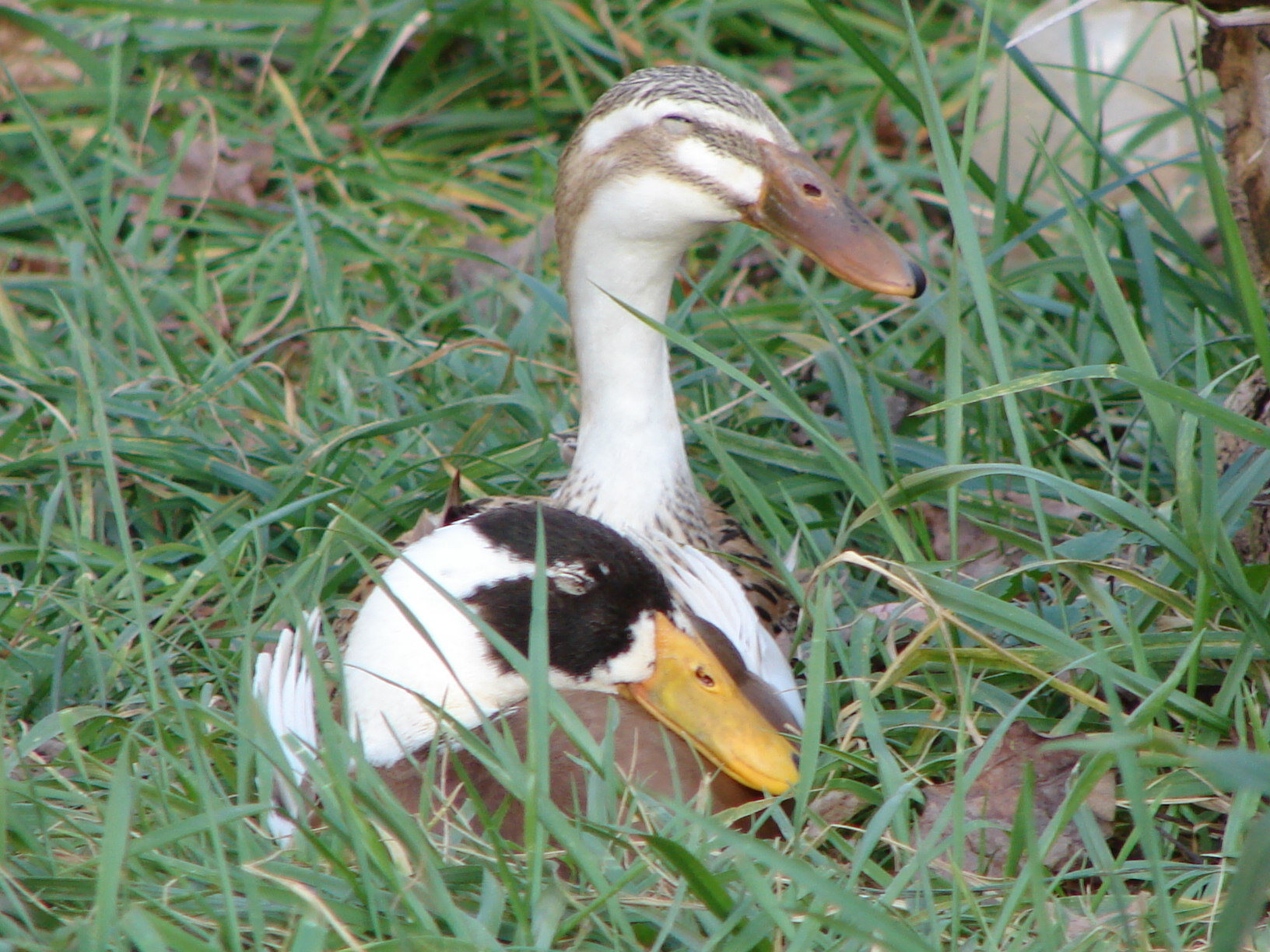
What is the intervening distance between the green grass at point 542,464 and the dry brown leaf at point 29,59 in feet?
0.31

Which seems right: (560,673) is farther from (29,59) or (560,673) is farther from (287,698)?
(29,59)

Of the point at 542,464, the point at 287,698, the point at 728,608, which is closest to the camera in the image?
the point at 287,698

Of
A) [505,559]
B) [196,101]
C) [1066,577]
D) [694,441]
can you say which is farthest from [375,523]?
[196,101]

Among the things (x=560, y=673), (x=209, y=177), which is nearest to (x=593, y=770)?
(x=560, y=673)

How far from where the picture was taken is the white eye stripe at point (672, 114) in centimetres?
217

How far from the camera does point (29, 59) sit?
3.99 metres

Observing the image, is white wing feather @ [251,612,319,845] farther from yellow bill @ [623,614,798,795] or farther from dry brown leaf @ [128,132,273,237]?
dry brown leaf @ [128,132,273,237]

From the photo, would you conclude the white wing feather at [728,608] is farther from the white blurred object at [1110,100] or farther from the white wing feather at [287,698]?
the white blurred object at [1110,100]

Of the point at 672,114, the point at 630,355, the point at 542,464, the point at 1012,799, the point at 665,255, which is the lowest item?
the point at 1012,799

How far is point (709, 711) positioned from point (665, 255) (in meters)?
0.79

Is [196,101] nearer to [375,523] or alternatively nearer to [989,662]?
[375,523]

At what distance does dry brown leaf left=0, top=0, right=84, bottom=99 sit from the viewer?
3965 millimetres

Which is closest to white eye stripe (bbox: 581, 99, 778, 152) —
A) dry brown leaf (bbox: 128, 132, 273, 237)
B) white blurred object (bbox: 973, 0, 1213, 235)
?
white blurred object (bbox: 973, 0, 1213, 235)

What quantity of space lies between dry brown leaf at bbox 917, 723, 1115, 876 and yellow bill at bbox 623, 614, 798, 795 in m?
0.22
